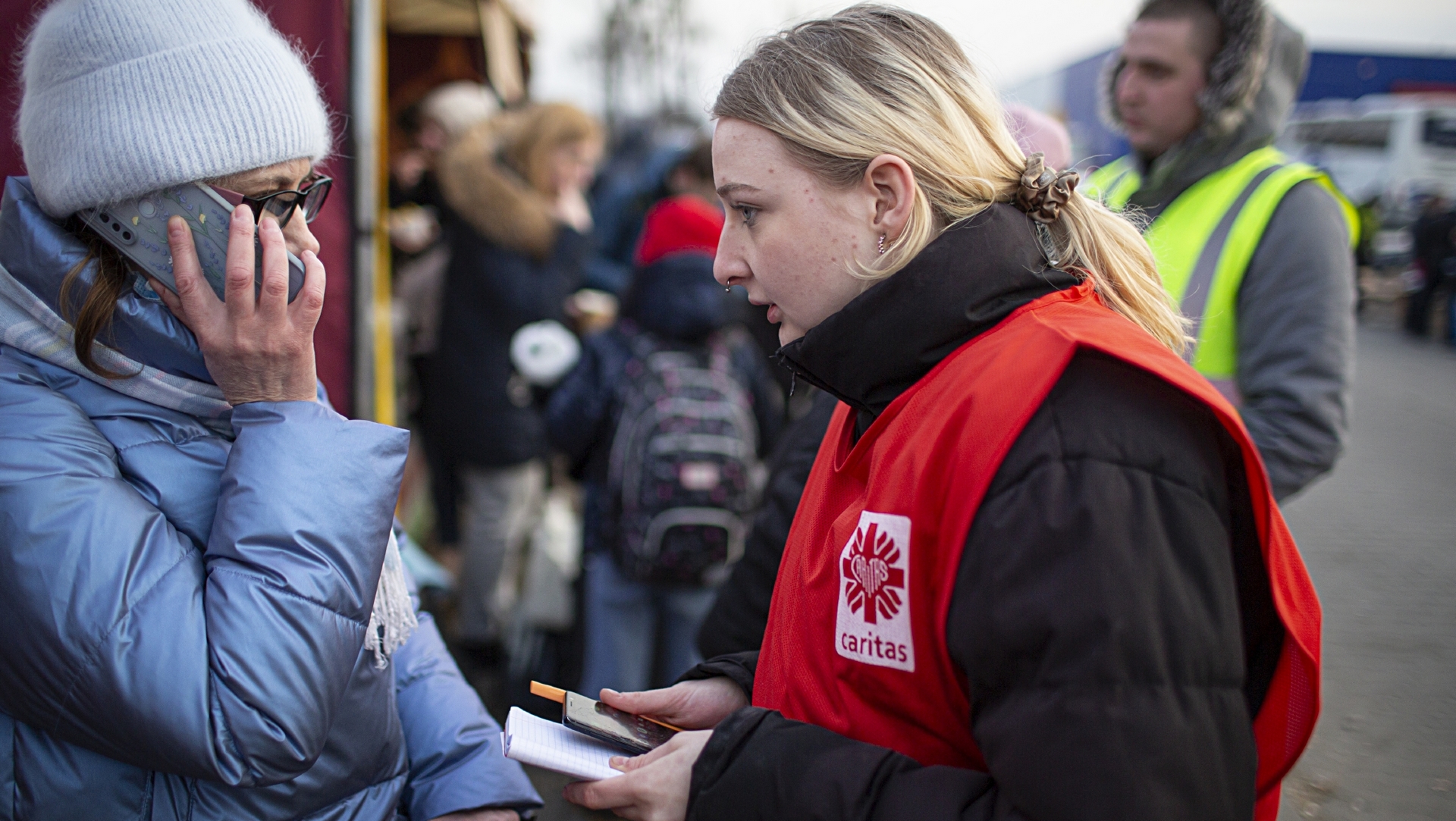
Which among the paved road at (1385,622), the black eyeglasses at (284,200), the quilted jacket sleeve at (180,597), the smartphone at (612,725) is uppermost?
the black eyeglasses at (284,200)

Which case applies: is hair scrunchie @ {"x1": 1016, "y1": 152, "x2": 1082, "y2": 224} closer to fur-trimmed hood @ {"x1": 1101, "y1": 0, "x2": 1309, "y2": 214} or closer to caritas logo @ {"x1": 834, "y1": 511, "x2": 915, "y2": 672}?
caritas logo @ {"x1": 834, "y1": 511, "x2": 915, "y2": 672}

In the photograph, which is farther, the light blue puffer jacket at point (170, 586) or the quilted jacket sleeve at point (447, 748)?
the quilted jacket sleeve at point (447, 748)

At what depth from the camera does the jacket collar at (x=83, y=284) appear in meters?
1.27

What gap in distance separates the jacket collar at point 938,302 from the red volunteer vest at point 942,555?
1.1 inches

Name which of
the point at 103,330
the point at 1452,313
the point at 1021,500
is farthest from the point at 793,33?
the point at 1452,313

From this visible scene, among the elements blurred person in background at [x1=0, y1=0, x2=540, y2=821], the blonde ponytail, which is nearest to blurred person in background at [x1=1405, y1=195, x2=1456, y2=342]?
the blonde ponytail

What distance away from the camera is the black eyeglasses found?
133cm

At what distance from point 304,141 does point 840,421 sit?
0.92 metres

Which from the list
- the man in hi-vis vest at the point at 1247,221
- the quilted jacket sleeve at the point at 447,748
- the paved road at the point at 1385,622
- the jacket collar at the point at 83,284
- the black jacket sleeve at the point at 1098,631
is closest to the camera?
the black jacket sleeve at the point at 1098,631

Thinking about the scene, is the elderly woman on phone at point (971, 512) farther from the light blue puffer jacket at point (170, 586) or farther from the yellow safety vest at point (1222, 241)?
the yellow safety vest at point (1222, 241)

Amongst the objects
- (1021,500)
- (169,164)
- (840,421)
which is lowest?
(840,421)

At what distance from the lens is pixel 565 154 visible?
431cm

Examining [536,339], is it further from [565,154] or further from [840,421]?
[840,421]

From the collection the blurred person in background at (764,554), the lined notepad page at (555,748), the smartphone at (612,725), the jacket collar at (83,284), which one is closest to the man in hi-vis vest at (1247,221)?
the blurred person in background at (764,554)
